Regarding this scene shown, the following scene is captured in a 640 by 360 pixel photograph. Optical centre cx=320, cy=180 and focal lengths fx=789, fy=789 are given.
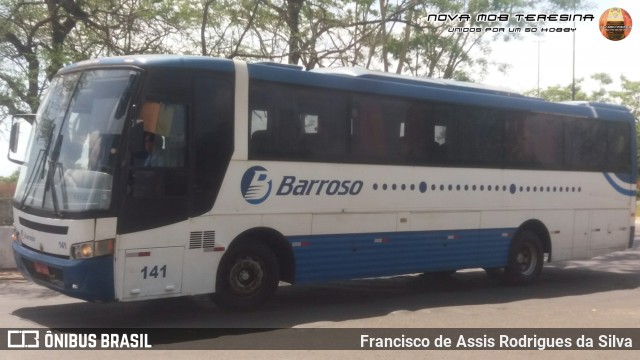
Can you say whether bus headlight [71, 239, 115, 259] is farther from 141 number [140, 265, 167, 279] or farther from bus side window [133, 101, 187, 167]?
bus side window [133, 101, 187, 167]

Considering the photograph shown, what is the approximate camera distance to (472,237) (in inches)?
513

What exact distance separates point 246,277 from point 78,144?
272 centimetres

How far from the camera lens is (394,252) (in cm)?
1188

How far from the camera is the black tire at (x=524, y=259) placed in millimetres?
13836

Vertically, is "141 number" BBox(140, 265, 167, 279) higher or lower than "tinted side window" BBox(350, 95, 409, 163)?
lower

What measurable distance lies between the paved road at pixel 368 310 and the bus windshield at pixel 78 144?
1544mm

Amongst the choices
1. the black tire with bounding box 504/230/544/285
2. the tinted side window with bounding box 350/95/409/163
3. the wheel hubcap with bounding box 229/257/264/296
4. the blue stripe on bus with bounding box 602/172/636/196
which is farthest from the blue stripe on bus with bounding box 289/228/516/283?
the blue stripe on bus with bounding box 602/172/636/196

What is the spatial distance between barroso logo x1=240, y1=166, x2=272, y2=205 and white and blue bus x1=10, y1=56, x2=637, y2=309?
29 mm

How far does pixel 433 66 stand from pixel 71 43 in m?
12.8

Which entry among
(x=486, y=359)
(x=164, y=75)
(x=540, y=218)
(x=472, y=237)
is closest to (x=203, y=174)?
(x=164, y=75)

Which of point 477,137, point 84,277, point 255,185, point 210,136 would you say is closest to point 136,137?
point 210,136

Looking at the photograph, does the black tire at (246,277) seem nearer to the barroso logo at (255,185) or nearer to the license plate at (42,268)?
the barroso logo at (255,185)

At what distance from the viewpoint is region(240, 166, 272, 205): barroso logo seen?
10078 millimetres

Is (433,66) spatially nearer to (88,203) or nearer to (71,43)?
(71,43)
